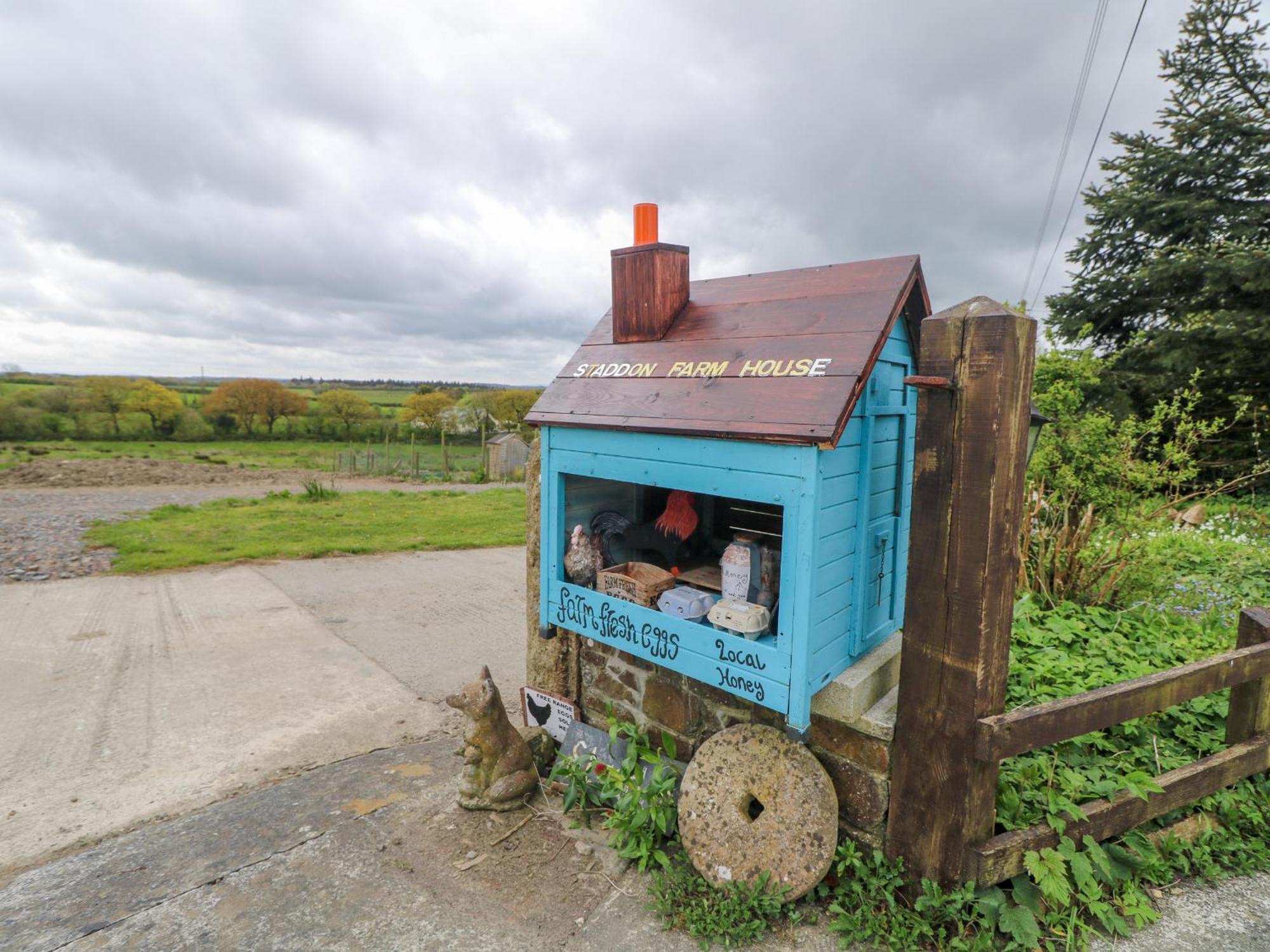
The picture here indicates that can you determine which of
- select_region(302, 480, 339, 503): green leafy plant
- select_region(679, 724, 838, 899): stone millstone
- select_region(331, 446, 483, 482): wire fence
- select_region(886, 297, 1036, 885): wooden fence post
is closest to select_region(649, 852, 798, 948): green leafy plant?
select_region(679, 724, 838, 899): stone millstone

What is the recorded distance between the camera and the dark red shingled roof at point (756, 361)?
7.88 feet

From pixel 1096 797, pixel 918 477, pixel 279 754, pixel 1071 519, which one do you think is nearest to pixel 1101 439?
pixel 1071 519

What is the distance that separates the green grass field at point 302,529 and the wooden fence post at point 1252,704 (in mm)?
8311

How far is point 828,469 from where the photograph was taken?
7.91 ft

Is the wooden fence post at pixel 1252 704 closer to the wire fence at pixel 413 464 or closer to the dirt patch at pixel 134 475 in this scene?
the wire fence at pixel 413 464

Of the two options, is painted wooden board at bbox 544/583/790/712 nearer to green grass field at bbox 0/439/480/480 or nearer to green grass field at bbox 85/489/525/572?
green grass field at bbox 85/489/525/572

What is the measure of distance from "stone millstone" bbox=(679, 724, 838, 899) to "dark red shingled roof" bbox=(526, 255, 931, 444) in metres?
1.34

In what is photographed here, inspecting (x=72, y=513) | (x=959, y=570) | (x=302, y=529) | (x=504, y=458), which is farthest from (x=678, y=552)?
(x=504, y=458)

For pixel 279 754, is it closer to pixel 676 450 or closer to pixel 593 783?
pixel 593 783

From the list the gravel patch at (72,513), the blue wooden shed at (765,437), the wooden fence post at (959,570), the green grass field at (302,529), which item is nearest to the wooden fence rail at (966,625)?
the wooden fence post at (959,570)

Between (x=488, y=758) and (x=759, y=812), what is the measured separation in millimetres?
1337

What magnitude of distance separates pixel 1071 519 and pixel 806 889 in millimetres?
4828

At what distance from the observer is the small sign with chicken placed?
368 cm

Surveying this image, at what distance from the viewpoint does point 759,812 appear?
2762 mm
